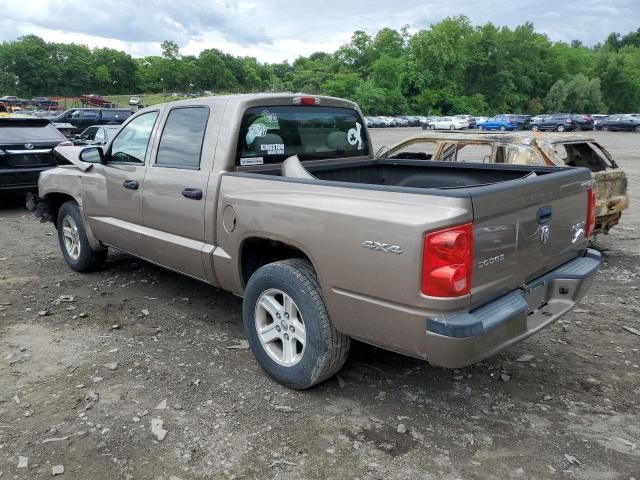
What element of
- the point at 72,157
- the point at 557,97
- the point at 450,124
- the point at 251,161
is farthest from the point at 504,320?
the point at 557,97

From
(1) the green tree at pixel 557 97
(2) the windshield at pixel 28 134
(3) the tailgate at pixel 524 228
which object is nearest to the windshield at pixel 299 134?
(3) the tailgate at pixel 524 228

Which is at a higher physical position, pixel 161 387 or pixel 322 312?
pixel 322 312

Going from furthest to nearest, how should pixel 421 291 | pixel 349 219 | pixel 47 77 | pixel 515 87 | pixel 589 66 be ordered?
pixel 47 77 < pixel 589 66 < pixel 515 87 < pixel 349 219 < pixel 421 291

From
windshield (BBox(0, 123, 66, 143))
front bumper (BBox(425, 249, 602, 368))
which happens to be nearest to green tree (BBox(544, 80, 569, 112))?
windshield (BBox(0, 123, 66, 143))

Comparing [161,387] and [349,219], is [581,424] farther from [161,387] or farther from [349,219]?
[161,387]

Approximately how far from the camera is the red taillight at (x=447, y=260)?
2510 mm

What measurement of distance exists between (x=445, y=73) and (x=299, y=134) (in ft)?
280

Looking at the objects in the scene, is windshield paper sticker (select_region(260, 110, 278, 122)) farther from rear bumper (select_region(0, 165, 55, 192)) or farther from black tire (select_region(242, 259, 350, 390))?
rear bumper (select_region(0, 165, 55, 192))

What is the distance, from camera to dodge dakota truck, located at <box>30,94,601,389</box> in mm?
2600

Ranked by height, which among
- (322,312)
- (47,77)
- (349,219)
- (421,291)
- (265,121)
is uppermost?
(47,77)

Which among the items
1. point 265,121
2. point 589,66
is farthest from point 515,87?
point 265,121

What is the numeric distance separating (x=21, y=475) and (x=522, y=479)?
2.51 meters

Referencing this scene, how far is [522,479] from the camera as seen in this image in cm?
263

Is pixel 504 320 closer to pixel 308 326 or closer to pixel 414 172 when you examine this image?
pixel 308 326
